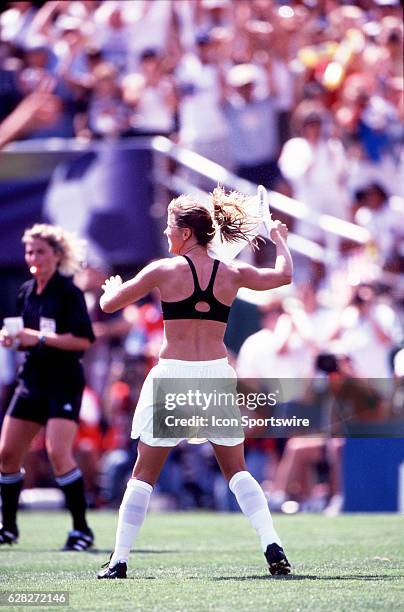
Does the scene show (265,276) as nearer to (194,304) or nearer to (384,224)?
(194,304)

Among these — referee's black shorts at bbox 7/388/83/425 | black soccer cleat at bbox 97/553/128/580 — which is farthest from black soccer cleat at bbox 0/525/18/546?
black soccer cleat at bbox 97/553/128/580

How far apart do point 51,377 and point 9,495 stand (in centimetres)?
86

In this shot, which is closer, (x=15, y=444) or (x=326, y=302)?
(x=15, y=444)

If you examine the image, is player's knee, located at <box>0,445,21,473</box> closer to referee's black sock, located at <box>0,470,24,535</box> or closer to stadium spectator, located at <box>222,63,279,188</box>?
referee's black sock, located at <box>0,470,24,535</box>

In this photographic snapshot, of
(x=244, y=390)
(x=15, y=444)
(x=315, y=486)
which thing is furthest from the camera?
(x=315, y=486)

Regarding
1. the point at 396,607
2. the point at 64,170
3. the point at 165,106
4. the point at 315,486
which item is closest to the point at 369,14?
the point at 165,106

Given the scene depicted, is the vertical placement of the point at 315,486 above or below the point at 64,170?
below

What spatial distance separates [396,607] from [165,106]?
8.83 m

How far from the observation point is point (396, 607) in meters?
4.86

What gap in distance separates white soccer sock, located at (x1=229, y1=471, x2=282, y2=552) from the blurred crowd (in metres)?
5.23

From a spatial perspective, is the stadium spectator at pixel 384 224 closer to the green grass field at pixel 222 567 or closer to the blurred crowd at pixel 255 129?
the blurred crowd at pixel 255 129

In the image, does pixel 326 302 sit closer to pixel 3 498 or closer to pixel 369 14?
pixel 369 14

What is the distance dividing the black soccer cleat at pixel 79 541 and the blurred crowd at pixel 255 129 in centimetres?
366

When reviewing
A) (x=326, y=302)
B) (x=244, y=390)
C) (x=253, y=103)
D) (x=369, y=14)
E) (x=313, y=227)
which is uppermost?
(x=369, y=14)
